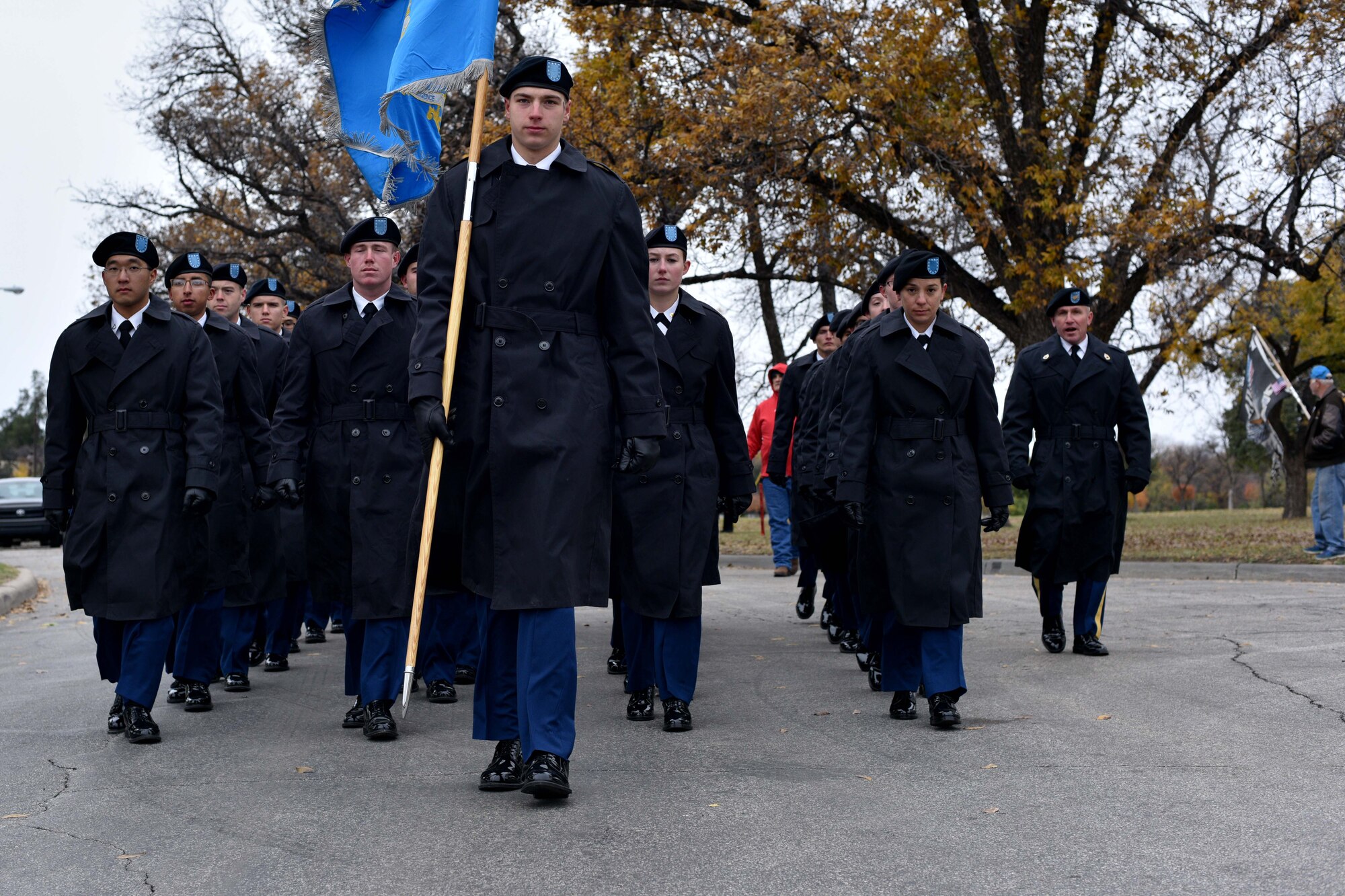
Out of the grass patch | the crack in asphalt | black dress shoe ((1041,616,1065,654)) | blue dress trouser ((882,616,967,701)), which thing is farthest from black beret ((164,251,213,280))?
the grass patch

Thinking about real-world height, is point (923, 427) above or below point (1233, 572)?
above

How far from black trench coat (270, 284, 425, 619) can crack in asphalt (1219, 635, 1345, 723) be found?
4.11m

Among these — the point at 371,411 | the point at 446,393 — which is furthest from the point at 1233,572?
the point at 446,393

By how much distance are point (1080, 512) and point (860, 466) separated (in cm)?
261

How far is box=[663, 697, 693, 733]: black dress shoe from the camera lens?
6617 mm

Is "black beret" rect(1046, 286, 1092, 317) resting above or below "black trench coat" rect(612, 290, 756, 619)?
above

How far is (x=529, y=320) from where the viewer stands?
16.8 ft

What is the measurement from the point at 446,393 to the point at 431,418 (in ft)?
0.45

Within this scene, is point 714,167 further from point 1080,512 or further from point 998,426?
point 998,426

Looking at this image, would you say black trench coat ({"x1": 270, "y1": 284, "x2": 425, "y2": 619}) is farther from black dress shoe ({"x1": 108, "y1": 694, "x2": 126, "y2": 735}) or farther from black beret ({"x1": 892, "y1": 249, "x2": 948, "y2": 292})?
black beret ({"x1": 892, "y1": 249, "x2": 948, "y2": 292})

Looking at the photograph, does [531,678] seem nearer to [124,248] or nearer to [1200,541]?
[124,248]

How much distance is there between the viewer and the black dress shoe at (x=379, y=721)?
6.39 metres

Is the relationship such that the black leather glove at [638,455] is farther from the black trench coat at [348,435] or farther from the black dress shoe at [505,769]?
the black trench coat at [348,435]

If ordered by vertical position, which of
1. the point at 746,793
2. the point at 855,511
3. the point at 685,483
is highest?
the point at 685,483
